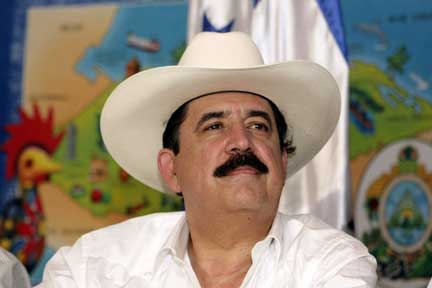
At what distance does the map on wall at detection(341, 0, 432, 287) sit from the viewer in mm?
2902

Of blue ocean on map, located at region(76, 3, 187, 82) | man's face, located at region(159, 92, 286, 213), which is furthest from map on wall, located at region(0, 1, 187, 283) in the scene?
man's face, located at region(159, 92, 286, 213)

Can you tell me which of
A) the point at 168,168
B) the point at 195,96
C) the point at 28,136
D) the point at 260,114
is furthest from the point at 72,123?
the point at 260,114

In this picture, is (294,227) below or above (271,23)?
below

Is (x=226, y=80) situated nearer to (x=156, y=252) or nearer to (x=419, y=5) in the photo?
(x=156, y=252)

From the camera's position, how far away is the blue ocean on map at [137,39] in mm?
3418

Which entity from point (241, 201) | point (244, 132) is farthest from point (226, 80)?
point (241, 201)

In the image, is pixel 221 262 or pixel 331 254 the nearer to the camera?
pixel 331 254

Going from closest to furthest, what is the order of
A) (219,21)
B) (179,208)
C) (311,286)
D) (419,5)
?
(311,286)
(219,21)
(419,5)
(179,208)

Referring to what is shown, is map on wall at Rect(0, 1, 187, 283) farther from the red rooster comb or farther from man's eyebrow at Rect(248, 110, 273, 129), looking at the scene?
man's eyebrow at Rect(248, 110, 273, 129)

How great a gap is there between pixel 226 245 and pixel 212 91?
0.42 m

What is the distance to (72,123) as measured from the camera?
357cm

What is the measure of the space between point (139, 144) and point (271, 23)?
0.59 metres

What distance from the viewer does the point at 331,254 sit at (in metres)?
2.10

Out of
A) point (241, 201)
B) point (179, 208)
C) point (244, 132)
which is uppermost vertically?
point (244, 132)
